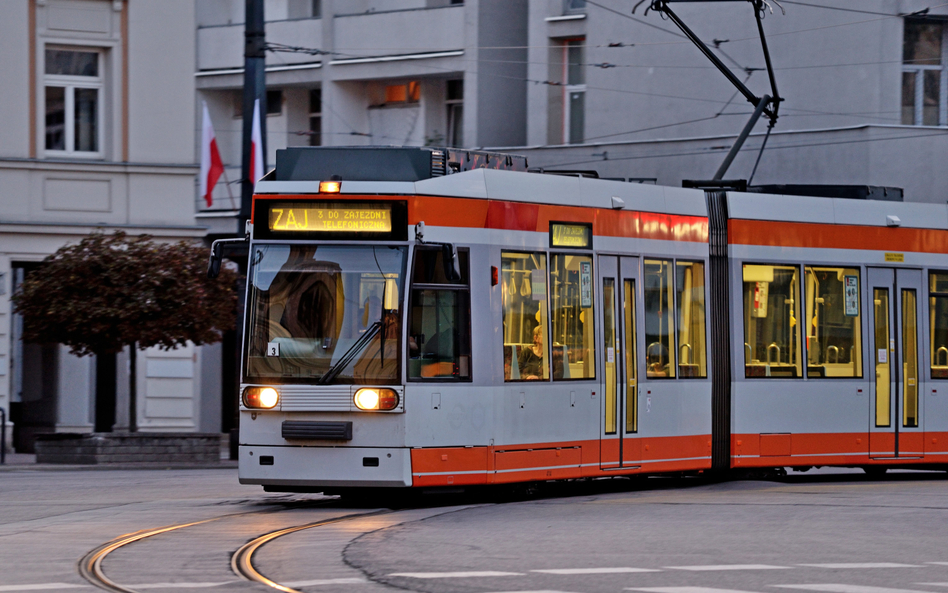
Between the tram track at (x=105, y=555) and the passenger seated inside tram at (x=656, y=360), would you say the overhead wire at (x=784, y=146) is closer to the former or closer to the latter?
the passenger seated inside tram at (x=656, y=360)

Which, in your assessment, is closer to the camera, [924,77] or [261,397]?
[261,397]

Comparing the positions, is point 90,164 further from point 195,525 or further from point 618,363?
point 195,525

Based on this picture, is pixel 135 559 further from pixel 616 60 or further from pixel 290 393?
pixel 616 60

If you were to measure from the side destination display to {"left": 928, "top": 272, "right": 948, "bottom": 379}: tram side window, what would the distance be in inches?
284

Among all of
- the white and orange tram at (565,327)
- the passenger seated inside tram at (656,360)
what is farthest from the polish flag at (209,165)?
the passenger seated inside tram at (656,360)

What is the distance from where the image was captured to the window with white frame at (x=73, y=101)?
24.6m

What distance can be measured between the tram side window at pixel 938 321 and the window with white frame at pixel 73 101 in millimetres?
14594

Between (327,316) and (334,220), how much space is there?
0.86m

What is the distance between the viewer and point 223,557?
31.1 feet

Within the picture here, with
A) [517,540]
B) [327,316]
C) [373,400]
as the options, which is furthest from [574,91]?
[517,540]

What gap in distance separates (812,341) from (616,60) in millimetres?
14916

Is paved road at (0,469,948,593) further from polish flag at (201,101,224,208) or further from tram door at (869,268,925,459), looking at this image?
polish flag at (201,101,224,208)

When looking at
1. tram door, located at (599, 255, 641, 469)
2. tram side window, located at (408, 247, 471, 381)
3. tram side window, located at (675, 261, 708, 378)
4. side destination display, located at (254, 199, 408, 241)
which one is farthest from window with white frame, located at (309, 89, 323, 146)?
tram side window, located at (408, 247, 471, 381)

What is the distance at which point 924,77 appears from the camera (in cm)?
2694
